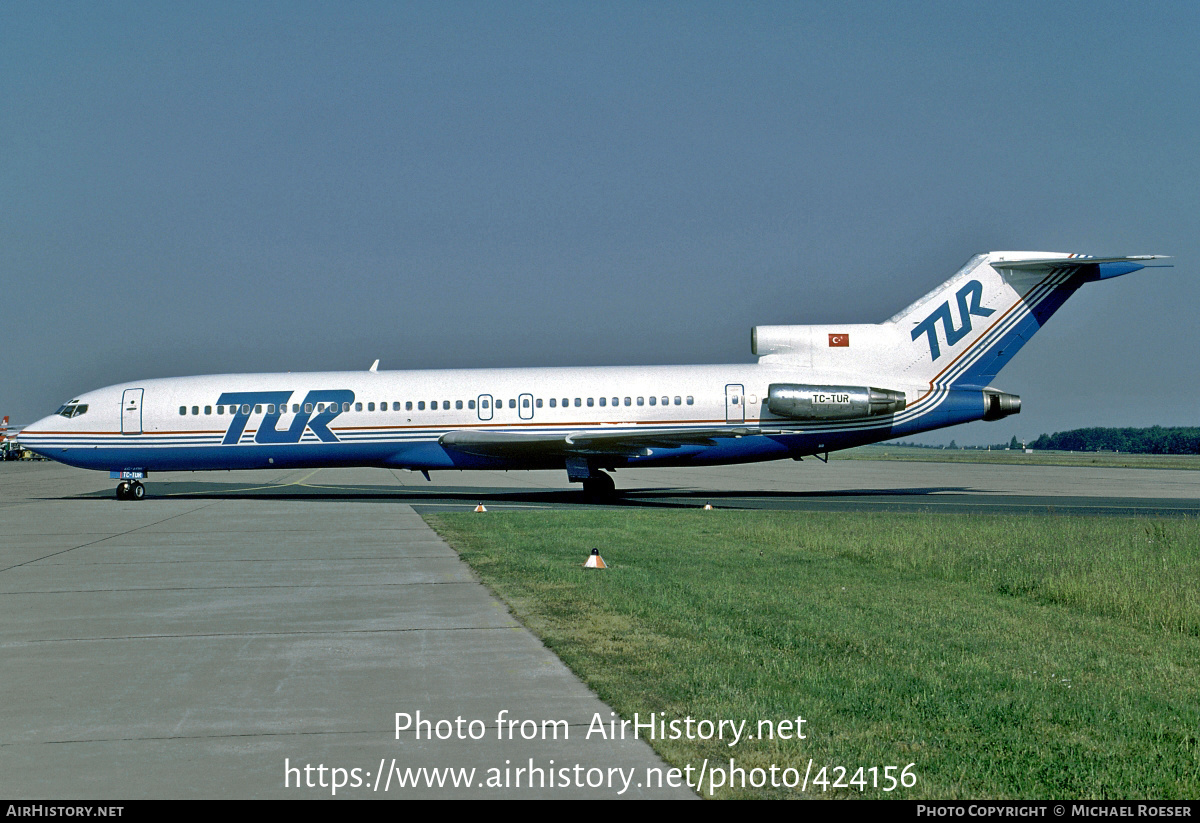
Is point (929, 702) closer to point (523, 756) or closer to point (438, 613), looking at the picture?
point (523, 756)

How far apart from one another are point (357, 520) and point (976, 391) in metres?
17.4

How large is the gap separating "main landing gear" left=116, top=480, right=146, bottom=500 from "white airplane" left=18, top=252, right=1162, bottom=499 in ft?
0.17

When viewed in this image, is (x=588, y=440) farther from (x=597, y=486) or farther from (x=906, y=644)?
(x=906, y=644)

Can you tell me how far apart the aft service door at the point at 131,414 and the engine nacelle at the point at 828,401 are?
17251mm

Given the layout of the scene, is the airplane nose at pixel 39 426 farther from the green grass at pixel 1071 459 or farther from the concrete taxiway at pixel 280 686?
the green grass at pixel 1071 459

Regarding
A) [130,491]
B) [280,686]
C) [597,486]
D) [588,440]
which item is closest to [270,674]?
[280,686]

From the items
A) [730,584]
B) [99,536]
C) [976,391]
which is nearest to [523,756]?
[730,584]

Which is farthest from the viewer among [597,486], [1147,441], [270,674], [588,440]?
[1147,441]

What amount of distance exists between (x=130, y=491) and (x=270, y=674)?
2366 cm

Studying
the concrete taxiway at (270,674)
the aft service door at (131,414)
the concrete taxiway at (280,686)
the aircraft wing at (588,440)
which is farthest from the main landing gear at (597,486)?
the concrete taxiway at (280,686)

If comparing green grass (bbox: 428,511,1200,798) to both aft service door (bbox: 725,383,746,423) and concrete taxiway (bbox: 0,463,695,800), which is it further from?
aft service door (bbox: 725,383,746,423)

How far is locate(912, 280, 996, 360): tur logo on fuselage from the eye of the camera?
2833 centimetres

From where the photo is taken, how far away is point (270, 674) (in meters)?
7.36

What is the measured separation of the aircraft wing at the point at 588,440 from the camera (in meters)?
25.8
